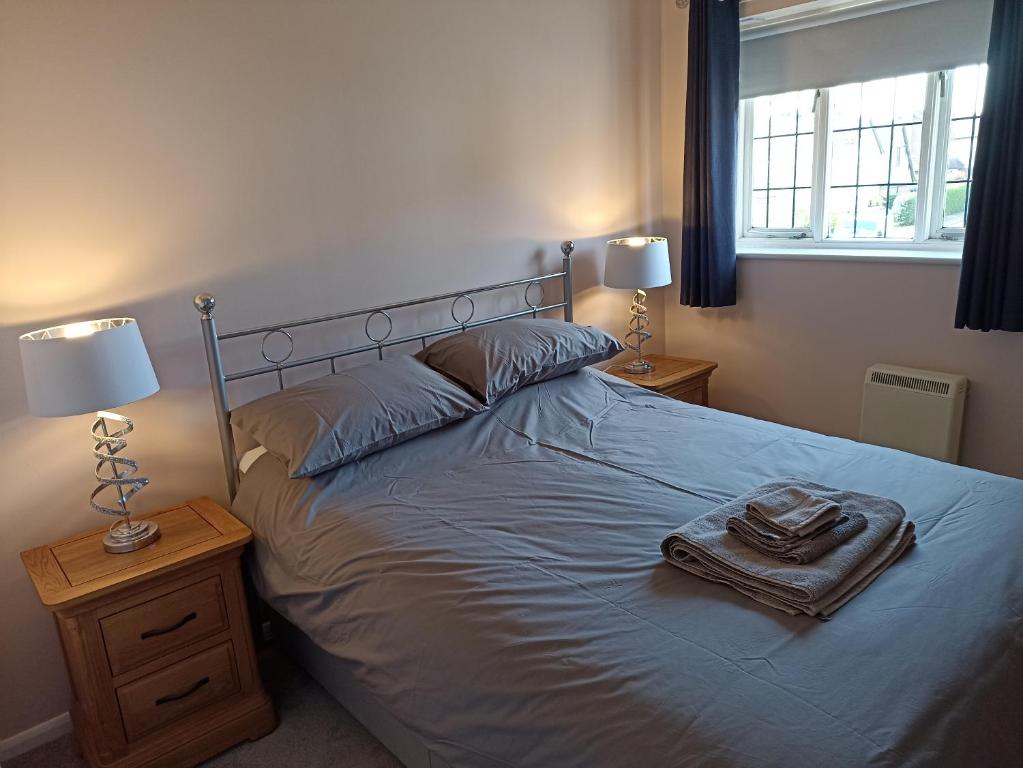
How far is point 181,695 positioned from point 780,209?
3298 millimetres

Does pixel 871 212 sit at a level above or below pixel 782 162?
below

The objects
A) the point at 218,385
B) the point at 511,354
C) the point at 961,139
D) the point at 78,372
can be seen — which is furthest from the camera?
the point at 961,139

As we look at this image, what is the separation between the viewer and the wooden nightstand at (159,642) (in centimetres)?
189

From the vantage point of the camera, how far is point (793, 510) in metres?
1.71

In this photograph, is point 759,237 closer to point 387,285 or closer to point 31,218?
point 387,285

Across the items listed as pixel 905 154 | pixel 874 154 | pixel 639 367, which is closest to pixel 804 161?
pixel 874 154

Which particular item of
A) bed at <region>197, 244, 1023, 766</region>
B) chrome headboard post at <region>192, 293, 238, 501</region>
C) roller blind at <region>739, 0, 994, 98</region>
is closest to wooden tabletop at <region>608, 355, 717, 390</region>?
bed at <region>197, 244, 1023, 766</region>

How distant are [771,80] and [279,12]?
2.27 metres

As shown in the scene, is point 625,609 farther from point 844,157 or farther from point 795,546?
point 844,157

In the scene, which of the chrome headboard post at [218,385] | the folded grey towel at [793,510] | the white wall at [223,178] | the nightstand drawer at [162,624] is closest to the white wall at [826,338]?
the white wall at [223,178]

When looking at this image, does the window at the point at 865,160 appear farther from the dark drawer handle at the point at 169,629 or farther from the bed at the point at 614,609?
the dark drawer handle at the point at 169,629

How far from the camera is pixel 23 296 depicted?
204cm

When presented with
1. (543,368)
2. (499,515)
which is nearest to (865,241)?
(543,368)

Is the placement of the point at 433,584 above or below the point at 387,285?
below
